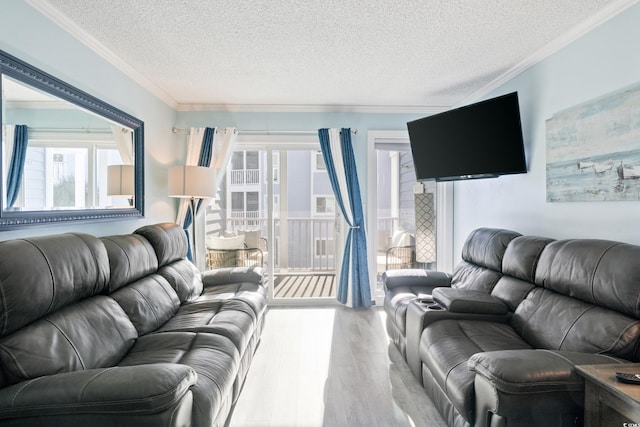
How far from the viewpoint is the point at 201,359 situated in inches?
70.0

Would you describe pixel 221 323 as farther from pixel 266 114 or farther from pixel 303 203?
pixel 266 114

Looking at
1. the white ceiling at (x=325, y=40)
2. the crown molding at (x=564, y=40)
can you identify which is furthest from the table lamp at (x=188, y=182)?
the crown molding at (x=564, y=40)

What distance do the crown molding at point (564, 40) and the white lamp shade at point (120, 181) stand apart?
3612mm

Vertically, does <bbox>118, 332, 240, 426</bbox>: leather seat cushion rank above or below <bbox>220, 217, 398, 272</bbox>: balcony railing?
below

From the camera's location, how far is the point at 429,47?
2637 millimetres

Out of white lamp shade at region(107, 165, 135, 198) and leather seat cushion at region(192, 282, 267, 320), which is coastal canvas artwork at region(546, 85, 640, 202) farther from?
white lamp shade at region(107, 165, 135, 198)

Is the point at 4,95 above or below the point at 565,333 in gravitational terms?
above

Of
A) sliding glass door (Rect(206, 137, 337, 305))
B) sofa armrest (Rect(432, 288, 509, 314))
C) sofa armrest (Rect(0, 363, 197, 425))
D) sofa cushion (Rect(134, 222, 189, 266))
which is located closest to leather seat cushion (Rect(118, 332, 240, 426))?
sofa armrest (Rect(0, 363, 197, 425))

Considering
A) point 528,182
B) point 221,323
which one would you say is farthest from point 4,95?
point 528,182

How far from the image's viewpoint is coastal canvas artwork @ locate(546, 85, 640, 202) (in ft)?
6.44

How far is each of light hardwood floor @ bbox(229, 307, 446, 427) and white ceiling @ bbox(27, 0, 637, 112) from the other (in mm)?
2552

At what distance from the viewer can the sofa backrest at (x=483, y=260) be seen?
266 centimetres

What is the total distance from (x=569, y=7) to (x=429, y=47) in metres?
0.89

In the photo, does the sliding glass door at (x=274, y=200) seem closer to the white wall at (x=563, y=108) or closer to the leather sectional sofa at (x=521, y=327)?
the leather sectional sofa at (x=521, y=327)
